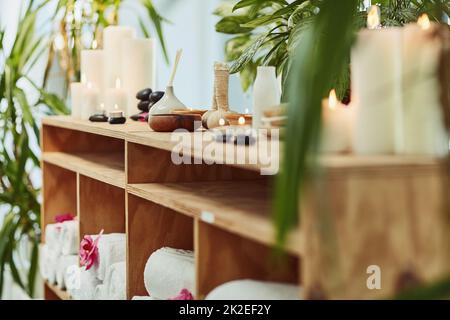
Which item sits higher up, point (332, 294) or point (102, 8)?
point (102, 8)

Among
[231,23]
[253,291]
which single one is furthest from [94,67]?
[253,291]

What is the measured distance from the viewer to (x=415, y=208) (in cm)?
114

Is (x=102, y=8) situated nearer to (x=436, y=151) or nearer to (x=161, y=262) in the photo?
(x=161, y=262)

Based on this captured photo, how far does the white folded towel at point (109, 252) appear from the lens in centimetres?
221

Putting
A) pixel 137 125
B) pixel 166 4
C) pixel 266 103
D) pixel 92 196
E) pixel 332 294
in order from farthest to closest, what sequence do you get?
pixel 166 4 → pixel 92 196 → pixel 137 125 → pixel 266 103 → pixel 332 294

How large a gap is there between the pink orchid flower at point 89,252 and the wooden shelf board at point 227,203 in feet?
1.30

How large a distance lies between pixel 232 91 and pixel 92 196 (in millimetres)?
1132

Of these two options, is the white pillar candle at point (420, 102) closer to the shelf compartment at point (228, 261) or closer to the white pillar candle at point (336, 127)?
the white pillar candle at point (336, 127)

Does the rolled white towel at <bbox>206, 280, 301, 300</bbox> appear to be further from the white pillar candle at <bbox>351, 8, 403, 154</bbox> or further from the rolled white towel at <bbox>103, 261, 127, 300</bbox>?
the rolled white towel at <bbox>103, 261, 127, 300</bbox>

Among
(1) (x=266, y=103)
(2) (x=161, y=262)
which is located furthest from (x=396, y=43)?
(2) (x=161, y=262)

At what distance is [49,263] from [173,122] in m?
1.09

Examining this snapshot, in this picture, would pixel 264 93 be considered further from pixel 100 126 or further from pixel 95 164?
pixel 95 164

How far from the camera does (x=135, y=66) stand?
104 inches

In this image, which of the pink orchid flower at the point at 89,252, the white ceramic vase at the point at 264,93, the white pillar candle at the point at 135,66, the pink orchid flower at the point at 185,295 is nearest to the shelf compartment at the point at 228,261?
the pink orchid flower at the point at 185,295
